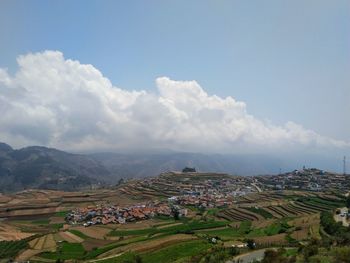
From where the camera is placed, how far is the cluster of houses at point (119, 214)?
62875 mm

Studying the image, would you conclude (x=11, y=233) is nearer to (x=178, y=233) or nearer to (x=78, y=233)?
(x=78, y=233)

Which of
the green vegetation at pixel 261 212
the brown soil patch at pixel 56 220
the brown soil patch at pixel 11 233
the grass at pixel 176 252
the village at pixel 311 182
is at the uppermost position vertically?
the village at pixel 311 182

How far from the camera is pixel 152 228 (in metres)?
53.0

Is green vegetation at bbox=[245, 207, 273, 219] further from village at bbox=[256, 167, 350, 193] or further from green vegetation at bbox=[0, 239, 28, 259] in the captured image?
green vegetation at bbox=[0, 239, 28, 259]

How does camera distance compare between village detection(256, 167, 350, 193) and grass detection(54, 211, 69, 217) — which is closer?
grass detection(54, 211, 69, 217)

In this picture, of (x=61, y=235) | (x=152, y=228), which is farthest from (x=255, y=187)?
(x=61, y=235)

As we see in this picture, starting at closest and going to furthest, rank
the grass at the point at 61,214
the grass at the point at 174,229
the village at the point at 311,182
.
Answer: the grass at the point at 174,229 → the grass at the point at 61,214 → the village at the point at 311,182

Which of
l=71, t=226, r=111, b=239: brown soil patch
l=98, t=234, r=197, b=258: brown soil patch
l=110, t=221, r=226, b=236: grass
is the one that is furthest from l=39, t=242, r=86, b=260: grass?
l=110, t=221, r=226, b=236: grass

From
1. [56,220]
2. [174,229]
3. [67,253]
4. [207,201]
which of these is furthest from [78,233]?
[207,201]

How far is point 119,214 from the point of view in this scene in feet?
220

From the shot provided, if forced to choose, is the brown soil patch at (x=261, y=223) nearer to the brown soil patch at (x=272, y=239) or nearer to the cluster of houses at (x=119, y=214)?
the brown soil patch at (x=272, y=239)

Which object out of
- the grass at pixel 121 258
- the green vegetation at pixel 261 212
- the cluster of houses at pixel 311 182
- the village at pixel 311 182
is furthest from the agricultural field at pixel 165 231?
the cluster of houses at pixel 311 182

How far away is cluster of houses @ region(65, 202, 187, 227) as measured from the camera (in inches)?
2475

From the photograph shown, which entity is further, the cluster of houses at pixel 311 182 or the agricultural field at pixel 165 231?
the cluster of houses at pixel 311 182
